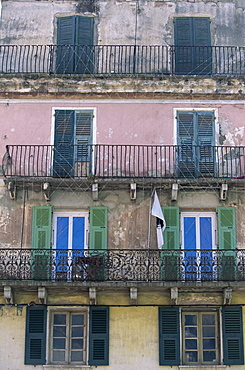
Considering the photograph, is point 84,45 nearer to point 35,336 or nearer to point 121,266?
point 121,266

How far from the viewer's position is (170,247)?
78.4ft

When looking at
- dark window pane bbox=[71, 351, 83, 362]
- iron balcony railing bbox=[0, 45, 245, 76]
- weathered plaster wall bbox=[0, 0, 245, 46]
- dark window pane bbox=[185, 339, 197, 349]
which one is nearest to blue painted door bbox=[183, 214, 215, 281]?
dark window pane bbox=[185, 339, 197, 349]

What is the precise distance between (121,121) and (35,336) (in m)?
6.29

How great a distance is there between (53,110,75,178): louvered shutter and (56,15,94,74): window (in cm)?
136

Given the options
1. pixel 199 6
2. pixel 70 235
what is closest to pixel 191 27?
pixel 199 6

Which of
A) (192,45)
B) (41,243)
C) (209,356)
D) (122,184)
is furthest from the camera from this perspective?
(192,45)

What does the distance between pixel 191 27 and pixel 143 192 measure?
5.26 metres

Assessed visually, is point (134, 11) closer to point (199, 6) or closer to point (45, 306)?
point (199, 6)

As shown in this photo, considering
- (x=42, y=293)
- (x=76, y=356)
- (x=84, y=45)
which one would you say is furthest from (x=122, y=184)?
(x=76, y=356)

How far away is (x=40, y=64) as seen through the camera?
25703 mm

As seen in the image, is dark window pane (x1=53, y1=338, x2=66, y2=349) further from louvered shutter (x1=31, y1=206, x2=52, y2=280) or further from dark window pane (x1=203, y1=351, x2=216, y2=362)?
dark window pane (x1=203, y1=351, x2=216, y2=362)

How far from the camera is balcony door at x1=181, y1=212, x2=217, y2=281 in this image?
2327 cm

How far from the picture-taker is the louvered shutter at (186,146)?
24.7 meters

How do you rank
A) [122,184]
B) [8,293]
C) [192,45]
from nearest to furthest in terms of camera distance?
1. [8,293]
2. [122,184]
3. [192,45]
